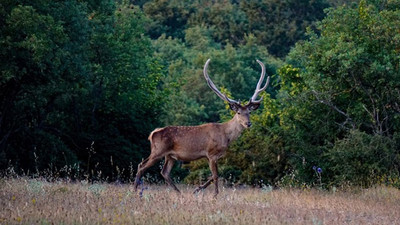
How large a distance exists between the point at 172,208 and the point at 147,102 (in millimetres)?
23941

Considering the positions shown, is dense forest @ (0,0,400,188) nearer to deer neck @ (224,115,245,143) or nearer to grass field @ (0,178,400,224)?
deer neck @ (224,115,245,143)

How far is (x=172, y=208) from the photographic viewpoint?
34.6ft

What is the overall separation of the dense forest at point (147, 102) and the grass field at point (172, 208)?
6.12 feet

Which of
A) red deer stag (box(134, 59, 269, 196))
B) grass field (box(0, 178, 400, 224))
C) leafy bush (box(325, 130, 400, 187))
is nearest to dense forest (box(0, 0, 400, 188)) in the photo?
leafy bush (box(325, 130, 400, 187))

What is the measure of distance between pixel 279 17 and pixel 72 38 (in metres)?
37.7

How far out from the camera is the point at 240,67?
5144cm

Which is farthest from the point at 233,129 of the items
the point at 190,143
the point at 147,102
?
the point at 147,102

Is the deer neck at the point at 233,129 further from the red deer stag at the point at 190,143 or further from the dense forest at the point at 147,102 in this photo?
the dense forest at the point at 147,102

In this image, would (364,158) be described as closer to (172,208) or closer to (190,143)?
(190,143)

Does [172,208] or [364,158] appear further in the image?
[364,158]

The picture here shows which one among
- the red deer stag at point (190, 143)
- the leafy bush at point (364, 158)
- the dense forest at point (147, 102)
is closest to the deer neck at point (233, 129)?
the red deer stag at point (190, 143)

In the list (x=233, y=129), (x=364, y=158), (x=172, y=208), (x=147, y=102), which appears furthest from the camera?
(x=147, y=102)

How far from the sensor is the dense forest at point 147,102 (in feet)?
61.1

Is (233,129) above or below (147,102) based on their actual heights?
above
